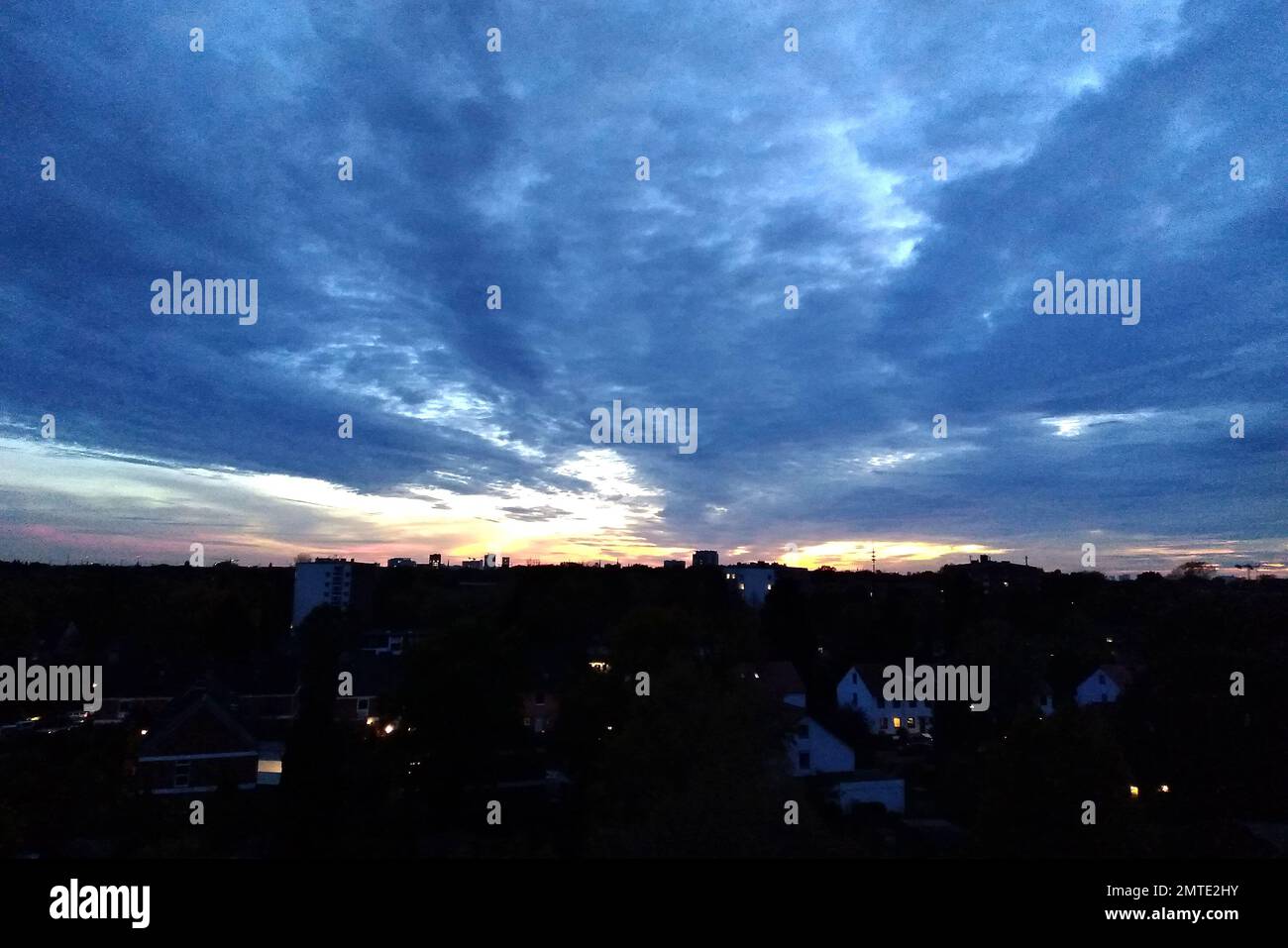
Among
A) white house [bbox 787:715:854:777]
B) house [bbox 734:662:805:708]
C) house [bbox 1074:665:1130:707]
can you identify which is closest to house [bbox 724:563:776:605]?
house [bbox 734:662:805:708]

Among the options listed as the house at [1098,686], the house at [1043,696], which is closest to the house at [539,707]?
the house at [1043,696]

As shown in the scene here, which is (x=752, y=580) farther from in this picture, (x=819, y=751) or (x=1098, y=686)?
(x=819, y=751)

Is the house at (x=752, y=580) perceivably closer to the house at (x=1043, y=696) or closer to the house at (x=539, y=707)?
the house at (x=539, y=707)

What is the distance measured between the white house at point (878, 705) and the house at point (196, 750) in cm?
2783

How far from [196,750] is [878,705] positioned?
32.3 metres

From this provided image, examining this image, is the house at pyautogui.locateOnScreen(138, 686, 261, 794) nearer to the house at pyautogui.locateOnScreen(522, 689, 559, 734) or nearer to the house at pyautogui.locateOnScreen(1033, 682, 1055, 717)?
the house at pyautogui.locateOnScreen(522, 689, 559, 734)

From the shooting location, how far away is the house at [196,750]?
23.0 meters

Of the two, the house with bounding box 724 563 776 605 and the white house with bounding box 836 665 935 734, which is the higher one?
the house with bounding box 724 563 776 605

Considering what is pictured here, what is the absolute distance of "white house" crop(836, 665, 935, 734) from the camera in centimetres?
3762

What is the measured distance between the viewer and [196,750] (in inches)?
935

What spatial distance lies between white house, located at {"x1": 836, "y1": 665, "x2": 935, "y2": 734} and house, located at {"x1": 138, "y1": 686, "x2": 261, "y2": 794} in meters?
27.8
